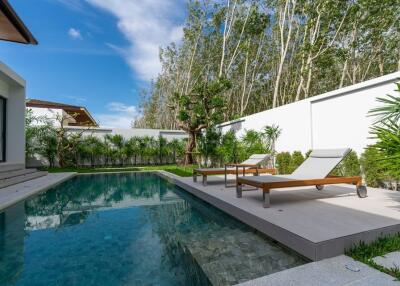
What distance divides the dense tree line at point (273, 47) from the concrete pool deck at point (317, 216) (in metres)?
9.61

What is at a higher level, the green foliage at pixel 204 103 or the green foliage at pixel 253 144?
the green foliage at pixel 204 103

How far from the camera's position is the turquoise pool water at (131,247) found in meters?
2.41

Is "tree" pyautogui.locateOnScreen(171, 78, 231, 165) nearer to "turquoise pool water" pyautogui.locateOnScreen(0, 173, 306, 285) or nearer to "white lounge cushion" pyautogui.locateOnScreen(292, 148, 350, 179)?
"white lounge cushion" pyautogui.locateOnScreen(292, 148, 350, 179)

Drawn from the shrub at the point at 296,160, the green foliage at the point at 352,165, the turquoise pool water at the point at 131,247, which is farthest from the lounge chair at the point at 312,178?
the shrub at the point at 296,160

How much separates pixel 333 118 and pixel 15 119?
12976mm

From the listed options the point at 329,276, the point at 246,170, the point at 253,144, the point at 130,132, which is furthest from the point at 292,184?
the point at 130,132

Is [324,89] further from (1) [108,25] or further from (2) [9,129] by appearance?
(2) [9,129]

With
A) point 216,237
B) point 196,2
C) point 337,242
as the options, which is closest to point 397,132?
point 337,242

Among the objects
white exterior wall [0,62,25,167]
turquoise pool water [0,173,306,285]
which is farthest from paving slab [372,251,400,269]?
white exterior wall [0,62,25,167]

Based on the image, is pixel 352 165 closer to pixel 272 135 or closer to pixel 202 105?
pixel 272 135

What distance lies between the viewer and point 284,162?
28.6 feet

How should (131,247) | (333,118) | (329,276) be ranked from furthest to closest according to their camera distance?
(333,118), (131,247), (329,276)

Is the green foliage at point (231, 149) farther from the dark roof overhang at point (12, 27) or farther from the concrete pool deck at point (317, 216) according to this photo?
the dark roof overhang at point (12, 27)

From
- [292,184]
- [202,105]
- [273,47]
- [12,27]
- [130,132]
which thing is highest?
[273,47]
